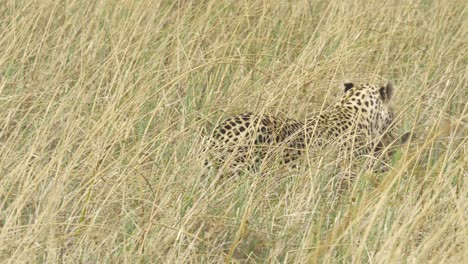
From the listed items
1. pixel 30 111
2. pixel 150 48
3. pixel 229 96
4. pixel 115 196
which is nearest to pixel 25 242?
pixel 115 196

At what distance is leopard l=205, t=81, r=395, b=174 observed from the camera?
13.0 feet

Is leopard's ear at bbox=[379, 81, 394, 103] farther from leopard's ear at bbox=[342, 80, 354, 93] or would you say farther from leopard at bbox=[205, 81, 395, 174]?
leopard's ear at bbox=[342, 80, 354, 93]

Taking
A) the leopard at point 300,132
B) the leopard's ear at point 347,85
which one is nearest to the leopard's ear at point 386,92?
the leopard at point 300,132

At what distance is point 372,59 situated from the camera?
543 centimetres

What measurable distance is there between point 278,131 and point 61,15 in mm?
1515

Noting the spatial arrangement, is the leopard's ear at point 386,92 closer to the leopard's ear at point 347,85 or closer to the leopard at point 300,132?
the leopard at point 300,132

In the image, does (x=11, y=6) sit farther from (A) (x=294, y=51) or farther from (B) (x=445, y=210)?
(B) (x=445, y=210)

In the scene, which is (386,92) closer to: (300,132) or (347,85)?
(347,85)

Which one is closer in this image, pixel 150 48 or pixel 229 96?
pixel 229 96

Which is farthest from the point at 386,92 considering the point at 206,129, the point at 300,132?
the point at 206,129

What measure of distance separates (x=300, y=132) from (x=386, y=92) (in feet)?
2.01

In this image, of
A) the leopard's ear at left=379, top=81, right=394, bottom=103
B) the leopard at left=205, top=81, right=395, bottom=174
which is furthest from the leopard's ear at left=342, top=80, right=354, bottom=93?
the leopard's ear at left=379, top=81, right=394, bottom=103

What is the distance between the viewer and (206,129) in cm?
461

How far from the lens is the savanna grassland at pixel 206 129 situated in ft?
10.6
